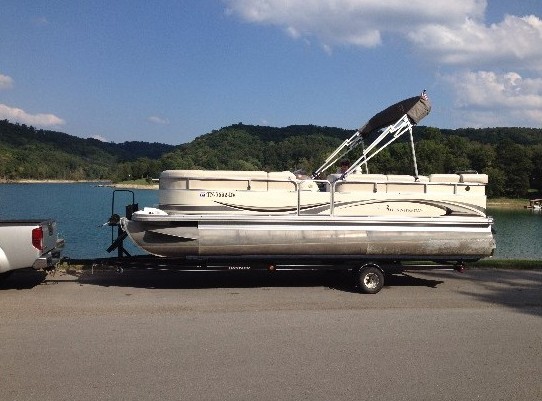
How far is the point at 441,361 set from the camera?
5621mm

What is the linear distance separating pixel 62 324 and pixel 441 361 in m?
4.53

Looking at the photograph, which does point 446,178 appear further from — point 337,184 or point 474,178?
point 337,184

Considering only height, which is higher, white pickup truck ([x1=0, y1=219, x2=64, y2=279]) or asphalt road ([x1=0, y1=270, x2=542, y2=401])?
white pickup truck ([x1=0, y1=219, x2=64, y2=279])

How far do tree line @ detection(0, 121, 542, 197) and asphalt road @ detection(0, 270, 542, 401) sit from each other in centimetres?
413

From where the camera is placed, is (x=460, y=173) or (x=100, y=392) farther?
(x=460, y=173)

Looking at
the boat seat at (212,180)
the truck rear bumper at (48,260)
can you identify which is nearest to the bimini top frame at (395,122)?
the boat seat at (212,180)

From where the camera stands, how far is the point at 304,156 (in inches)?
1389

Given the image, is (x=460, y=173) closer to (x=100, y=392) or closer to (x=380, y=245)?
(x=380, y=245)

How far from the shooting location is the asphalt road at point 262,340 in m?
4.82

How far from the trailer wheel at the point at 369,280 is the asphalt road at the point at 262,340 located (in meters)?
0.19

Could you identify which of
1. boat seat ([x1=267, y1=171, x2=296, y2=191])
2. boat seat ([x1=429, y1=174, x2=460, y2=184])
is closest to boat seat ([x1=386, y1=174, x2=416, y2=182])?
boat seat ([x1=429, y1=174, x2=460, y2=184])

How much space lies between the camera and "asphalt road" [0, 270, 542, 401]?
4.82 m

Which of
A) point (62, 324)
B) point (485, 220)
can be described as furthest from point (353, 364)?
point (485, 220)

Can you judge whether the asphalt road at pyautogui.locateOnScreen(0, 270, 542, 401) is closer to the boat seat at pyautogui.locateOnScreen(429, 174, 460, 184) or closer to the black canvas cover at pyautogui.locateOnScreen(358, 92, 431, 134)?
the boat seat at pyautogui.locateOnScreen(429, 174, 460, 184)
